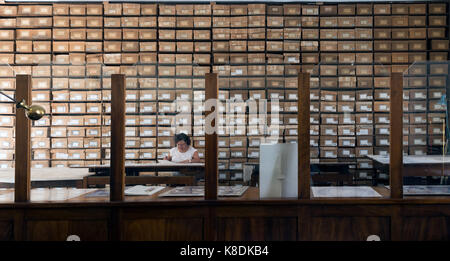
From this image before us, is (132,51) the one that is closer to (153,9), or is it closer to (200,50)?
(153,9)

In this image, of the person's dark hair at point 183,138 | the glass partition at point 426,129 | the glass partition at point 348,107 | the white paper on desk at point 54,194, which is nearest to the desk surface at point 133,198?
the white paper on desk at point 54,194

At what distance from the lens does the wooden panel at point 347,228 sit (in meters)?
1.44

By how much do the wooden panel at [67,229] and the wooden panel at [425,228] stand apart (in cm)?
128

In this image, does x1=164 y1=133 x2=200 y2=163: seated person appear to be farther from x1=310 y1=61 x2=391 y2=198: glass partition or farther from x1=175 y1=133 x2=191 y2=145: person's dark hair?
x1=310 y1=61 x2=391 y2=198: glass partition

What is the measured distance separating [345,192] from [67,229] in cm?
126

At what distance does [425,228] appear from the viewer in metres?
1.44

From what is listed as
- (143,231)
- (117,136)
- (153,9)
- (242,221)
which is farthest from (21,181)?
(153,9)

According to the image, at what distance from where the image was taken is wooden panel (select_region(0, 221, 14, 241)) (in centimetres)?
141

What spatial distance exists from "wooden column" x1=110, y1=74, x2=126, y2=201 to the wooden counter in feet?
0.21

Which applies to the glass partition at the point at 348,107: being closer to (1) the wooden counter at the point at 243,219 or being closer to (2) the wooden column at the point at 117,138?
(1) the wooden counter at the point at 243,219

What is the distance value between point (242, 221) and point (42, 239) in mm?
855

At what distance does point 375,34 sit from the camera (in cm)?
484

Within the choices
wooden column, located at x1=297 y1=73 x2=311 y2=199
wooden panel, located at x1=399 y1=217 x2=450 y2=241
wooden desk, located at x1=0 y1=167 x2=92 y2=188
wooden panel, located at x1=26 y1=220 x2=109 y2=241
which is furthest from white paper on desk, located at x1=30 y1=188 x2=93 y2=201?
wooden panel, located at x1=399 y1=217 x2=450 y2=241

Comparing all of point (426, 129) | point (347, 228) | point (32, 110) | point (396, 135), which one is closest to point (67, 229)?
point (32, 110)
